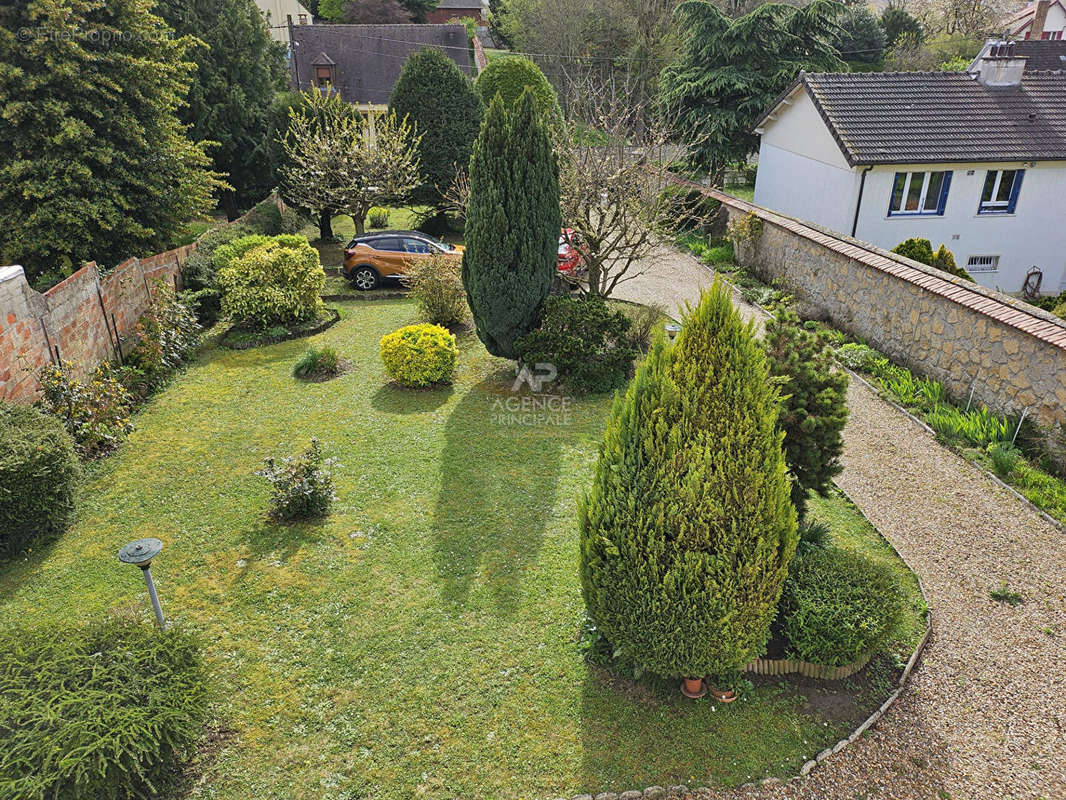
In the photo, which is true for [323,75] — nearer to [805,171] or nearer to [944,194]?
[805,171]

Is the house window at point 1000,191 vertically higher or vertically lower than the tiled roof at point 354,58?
lower

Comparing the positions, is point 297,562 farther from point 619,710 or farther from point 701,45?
point 701,45

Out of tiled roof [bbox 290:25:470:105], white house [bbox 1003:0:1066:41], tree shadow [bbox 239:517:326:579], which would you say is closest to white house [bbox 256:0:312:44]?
tiled roof [bbox 290:25:470:105]

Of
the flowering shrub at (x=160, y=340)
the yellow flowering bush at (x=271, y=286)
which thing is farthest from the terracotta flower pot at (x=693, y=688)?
the yellow flowering bush at (x=271, y=286)

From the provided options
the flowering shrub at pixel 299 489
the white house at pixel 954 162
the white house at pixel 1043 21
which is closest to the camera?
the flowering shrub at pixel 299 489

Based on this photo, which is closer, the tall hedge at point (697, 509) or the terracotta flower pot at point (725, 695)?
the tall hedge at point (697, 509)

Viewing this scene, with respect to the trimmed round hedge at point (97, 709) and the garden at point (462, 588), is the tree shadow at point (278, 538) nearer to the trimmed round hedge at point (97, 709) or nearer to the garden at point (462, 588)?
the garden at point (462, 588)

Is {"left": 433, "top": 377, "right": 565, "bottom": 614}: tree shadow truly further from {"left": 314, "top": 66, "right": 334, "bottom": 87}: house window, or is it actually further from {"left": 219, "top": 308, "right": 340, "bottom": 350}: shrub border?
{"left": 314, "top": 66, "right": 334, "bottom": 87}: house window

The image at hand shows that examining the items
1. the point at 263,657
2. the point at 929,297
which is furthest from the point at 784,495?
the point at 929,297
